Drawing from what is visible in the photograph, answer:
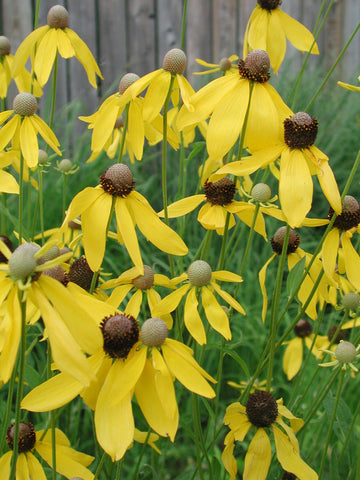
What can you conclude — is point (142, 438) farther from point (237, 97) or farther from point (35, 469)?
point (237, 97)

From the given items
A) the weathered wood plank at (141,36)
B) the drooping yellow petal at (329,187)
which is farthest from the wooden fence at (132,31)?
the drooping yellow petal at (329,187)

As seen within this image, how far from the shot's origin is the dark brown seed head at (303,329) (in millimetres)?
1331

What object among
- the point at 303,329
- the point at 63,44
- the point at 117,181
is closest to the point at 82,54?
the point at 63,44

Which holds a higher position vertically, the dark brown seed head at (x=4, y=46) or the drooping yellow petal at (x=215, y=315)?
the dark brown seed head at (x=4, y=46)

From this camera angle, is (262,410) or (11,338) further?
(262,410)

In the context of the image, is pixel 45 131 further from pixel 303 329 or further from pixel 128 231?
pixel 303 329

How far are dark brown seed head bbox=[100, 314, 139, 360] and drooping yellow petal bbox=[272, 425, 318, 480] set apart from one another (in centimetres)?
28

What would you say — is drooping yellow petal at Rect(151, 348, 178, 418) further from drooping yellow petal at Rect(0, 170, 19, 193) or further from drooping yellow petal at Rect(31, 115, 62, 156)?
drooping yellow petal at Rect(31, 115, 62, 156)

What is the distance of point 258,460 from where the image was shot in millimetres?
729

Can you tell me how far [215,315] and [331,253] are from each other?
0.17 metres

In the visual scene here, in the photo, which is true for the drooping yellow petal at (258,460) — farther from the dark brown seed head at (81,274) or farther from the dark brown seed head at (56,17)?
the dark brown seed head at (56,17)

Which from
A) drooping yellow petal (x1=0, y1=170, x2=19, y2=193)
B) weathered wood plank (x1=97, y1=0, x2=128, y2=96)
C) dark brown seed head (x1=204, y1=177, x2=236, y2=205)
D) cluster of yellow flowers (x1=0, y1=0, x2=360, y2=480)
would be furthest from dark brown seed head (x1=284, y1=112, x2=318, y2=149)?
weathered wood plank (x1=97, y1=0, x2=128, y2=96)

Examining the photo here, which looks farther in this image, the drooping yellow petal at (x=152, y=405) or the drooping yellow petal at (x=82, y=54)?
the drooping yellow petal at (x=82, y=54)

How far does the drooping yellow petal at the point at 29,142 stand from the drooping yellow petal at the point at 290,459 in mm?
469
